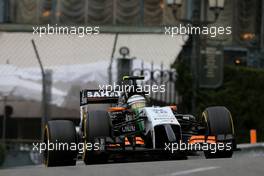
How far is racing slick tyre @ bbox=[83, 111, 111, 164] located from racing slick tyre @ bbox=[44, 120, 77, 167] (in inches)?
11.5

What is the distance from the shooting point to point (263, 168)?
9312 mm

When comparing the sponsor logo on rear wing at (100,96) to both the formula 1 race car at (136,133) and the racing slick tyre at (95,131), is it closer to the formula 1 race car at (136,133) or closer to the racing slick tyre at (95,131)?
the formula 1 race car at (136,133)

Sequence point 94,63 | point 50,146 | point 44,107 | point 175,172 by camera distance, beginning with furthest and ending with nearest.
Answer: point 94,63, point 44,107, point 50,146, point 175,172

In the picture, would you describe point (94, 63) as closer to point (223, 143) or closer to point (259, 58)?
point (259, 58)

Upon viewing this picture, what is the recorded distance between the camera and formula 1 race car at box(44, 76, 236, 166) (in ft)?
35.8

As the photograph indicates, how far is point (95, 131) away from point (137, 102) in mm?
1166

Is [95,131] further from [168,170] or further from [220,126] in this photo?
[168,170]

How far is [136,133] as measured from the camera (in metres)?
11.4

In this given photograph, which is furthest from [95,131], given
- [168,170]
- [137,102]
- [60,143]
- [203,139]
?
[168,170]

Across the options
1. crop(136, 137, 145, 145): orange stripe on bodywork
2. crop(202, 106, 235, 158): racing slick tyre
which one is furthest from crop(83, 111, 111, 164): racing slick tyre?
crop(202, 106, 235, 158): racing slick tyre

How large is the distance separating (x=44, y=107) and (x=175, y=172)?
A: 12632 millimetres

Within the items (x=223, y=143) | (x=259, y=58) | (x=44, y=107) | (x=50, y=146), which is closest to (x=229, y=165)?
(x=223, y=143)

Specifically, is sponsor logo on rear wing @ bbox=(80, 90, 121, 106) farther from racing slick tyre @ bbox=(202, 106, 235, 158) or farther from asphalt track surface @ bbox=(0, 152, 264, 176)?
asphalt track surface @ bbox=(0, 152, 264, 176)

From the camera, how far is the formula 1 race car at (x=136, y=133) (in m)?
10.9
